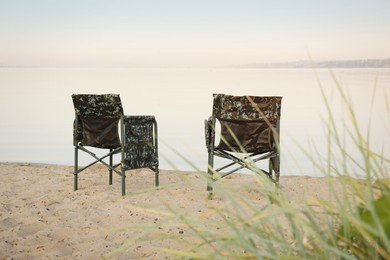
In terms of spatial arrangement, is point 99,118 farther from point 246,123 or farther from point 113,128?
point 246,123

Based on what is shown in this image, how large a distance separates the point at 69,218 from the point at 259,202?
6.09 ft

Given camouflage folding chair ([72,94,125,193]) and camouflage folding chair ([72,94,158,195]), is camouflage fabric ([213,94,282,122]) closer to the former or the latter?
camouflage folding chair ([72,94,158,195])

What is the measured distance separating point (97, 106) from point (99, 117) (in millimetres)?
117

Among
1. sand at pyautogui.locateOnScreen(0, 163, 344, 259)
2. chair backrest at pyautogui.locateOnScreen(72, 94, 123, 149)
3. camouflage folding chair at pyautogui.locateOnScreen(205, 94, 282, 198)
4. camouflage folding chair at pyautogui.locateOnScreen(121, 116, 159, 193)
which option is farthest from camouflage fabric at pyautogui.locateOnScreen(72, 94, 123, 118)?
camouflage folding chair at pyautogui.locateOnScreen(205, 94, 282, 198)

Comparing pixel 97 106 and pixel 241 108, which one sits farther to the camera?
pixel 97 106

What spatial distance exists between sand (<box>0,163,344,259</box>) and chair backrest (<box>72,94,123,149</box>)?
1.87ft

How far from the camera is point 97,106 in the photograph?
206 inches

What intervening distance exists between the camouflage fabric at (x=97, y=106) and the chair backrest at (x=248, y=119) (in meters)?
1.03

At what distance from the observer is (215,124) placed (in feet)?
17.1

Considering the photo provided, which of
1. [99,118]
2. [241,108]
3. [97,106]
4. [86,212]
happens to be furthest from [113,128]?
[241,108]

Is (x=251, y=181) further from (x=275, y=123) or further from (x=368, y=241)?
(x=368, y=241)

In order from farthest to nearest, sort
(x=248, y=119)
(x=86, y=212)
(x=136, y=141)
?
(x=136, y=141) → (x=248, y=119) → (x=86, y=212)

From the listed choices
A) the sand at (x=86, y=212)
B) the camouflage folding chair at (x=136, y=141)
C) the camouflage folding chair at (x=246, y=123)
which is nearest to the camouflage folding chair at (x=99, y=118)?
the camouflage folding chair at (x=136, y=141)

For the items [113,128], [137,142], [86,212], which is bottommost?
[86,212]
